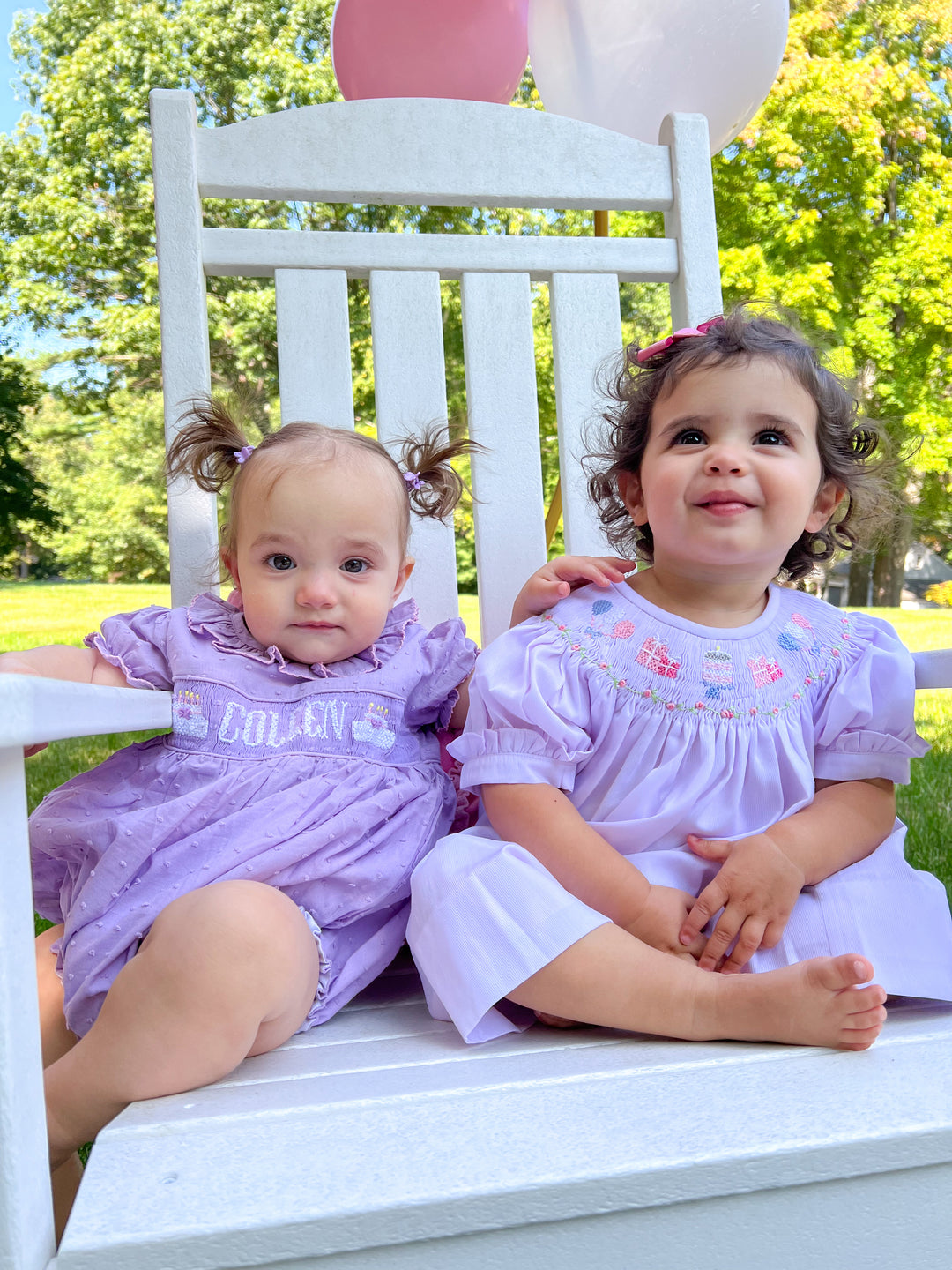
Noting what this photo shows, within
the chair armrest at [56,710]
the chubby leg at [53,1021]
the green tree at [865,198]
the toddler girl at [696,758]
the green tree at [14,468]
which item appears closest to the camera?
the chair armrest at [56,710]

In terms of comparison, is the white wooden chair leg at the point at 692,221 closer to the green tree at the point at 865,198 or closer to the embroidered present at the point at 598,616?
the embroidered present at the point at 598,616

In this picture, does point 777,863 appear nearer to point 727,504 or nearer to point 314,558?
point 727,504

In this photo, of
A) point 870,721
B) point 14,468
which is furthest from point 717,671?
point 14,468

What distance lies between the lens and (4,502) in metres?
9.12

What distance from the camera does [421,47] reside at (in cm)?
174

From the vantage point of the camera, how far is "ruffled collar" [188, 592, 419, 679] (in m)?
1.08

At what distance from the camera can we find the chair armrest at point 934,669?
3.20ft

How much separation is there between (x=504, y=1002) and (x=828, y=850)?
311 millimetres

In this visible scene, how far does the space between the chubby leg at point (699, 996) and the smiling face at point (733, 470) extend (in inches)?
15.3

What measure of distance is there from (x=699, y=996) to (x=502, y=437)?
2.67 feet

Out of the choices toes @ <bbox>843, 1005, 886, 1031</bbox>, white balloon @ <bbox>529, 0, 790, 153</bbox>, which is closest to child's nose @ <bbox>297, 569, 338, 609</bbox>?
toes @ <bbox>843, 1005, 886, 1031</bbox>

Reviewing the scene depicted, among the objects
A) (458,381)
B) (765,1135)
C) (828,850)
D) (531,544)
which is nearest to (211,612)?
(531,544)

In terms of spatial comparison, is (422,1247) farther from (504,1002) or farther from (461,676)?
(461,676)

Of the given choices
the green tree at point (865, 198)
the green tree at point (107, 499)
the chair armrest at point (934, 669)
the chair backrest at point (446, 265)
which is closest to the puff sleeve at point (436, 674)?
the chair backrest at point (446, 265)
